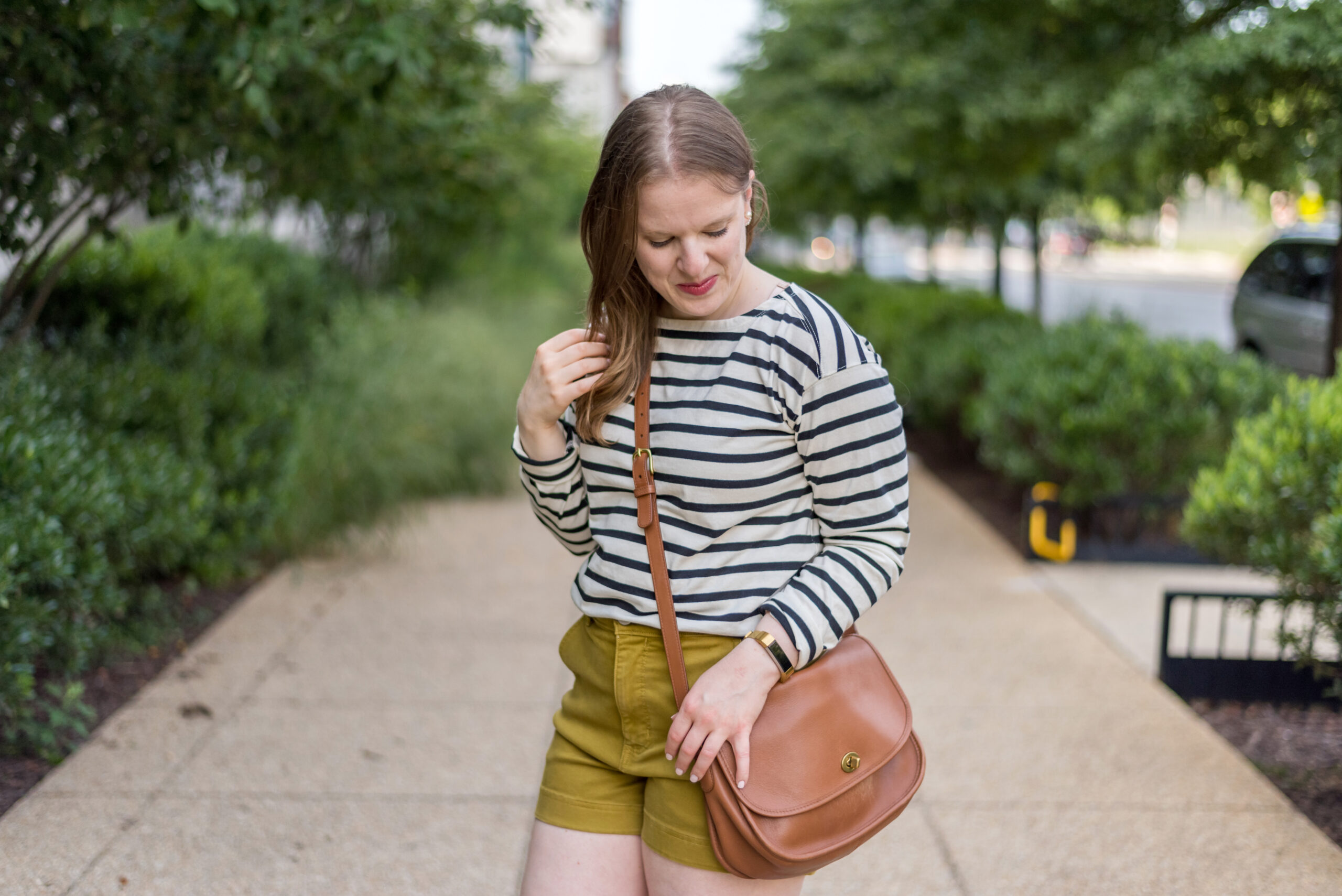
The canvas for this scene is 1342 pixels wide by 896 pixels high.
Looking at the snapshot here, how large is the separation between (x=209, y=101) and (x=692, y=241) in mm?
3529

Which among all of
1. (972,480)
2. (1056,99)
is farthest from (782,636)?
(972,480)

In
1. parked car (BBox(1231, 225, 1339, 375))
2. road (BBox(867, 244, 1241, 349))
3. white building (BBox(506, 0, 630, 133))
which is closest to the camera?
white building (BBox(506, 0, 630, 133))

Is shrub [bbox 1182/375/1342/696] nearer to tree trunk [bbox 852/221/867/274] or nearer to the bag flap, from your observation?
the bag flap

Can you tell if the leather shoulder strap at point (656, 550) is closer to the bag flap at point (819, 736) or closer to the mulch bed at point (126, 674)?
the bag flap at point (819, 736)

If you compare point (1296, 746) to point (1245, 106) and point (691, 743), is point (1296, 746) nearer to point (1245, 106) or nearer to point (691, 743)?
point (1245, 106)

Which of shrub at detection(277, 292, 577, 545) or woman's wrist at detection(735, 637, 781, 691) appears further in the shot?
shrub at detection(277, 292, 577, 545)

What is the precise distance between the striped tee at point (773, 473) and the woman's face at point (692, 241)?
0.24 feet

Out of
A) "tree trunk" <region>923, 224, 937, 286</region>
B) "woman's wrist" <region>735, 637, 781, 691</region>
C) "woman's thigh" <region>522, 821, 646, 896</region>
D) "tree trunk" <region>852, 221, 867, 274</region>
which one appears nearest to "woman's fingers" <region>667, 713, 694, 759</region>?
"woman's wrist" <region>735, 637, 781, 691</region>

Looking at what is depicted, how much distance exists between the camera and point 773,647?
1743 mm

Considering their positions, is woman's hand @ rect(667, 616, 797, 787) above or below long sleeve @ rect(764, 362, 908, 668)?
below

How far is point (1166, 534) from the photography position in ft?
22.3

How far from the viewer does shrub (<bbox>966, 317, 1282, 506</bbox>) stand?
6.29 meters

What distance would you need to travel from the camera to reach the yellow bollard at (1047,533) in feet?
21.4

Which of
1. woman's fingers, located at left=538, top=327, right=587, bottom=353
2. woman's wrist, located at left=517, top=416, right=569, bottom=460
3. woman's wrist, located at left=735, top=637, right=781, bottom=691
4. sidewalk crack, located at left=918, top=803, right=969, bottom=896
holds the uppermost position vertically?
woman's fingers, located at left=538, top=327, right=587, bottom=353
